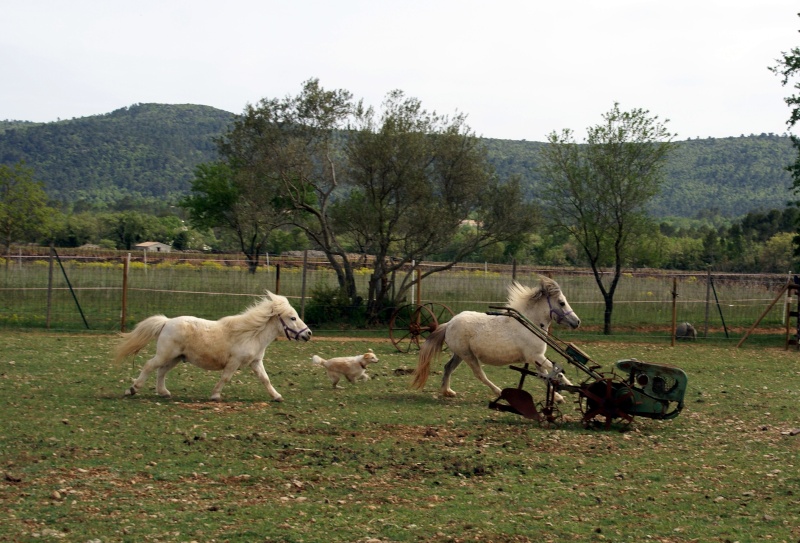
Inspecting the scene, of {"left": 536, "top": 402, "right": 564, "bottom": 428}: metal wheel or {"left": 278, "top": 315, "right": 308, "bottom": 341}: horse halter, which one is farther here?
{"left": 278, "top": 315, "right": 308, "bottom": 341}: horse halter

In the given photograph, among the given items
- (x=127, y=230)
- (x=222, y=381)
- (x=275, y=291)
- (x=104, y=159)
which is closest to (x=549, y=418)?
(x=222, y=381)

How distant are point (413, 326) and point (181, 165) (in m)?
170

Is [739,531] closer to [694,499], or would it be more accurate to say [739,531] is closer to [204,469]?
[694,499]

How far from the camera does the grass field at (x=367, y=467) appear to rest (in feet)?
23.4

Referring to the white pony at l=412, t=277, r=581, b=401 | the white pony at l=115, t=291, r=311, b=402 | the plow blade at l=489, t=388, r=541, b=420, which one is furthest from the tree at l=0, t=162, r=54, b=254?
the plow blade at l=489, t=388, r=541, b=420

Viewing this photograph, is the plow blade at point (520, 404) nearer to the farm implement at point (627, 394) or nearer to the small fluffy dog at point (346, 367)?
the farm implement at point (627, 394)

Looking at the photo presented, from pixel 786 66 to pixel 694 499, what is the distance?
25.8 meters

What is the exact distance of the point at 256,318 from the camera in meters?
13.5

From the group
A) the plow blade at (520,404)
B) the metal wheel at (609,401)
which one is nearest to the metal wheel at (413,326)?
the plow blade at (520,404)

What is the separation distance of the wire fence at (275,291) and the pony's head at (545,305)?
10.5 metres

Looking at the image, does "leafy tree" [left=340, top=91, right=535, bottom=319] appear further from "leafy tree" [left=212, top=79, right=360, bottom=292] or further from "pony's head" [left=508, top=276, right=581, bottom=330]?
"pony's head" [left=508, top=276, right=581, bottom=330]

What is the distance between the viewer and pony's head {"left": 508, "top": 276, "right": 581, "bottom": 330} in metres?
14.5

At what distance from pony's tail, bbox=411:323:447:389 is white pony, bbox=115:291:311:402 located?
198 centimetres

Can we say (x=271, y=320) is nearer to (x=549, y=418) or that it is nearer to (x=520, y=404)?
(x=520, y=404)
